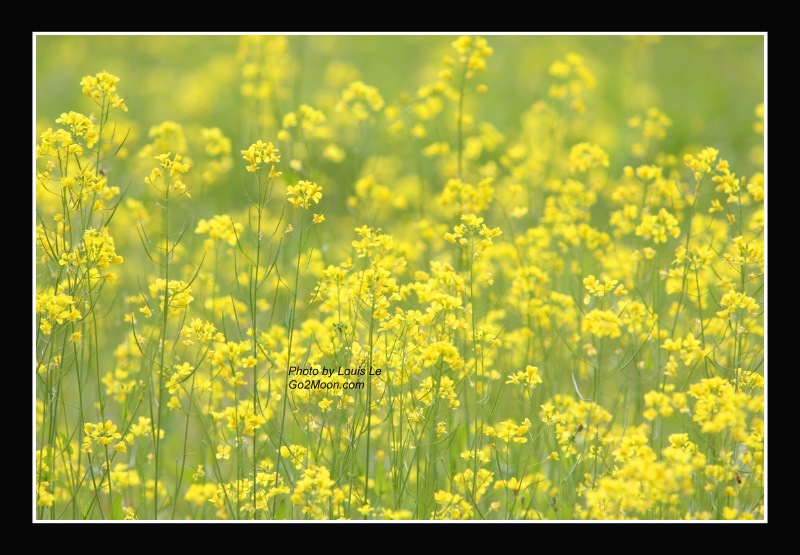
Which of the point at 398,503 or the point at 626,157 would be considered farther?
the point at 626,157

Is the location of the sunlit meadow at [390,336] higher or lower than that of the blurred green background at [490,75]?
lower

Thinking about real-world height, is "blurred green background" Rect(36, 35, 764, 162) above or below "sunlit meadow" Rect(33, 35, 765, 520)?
A: above

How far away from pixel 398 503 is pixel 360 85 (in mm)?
2316

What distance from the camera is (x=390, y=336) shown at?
395cm

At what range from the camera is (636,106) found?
7.03m

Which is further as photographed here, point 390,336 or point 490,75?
point 490,75

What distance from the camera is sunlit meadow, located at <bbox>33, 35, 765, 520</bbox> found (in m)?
3.51

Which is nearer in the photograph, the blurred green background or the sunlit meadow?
the sunlit meadow

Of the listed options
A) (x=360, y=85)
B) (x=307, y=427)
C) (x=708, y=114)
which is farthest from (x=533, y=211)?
(x=708, y=114)

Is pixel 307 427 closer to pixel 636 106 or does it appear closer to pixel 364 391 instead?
pixel 364 391

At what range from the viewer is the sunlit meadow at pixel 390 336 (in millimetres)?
3514

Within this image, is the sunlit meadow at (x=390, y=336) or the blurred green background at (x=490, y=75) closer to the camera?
the sunlit meadow at (x=390, y=336)

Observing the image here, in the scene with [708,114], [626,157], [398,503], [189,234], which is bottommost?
[398,503]

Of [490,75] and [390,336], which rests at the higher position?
[490,75]
